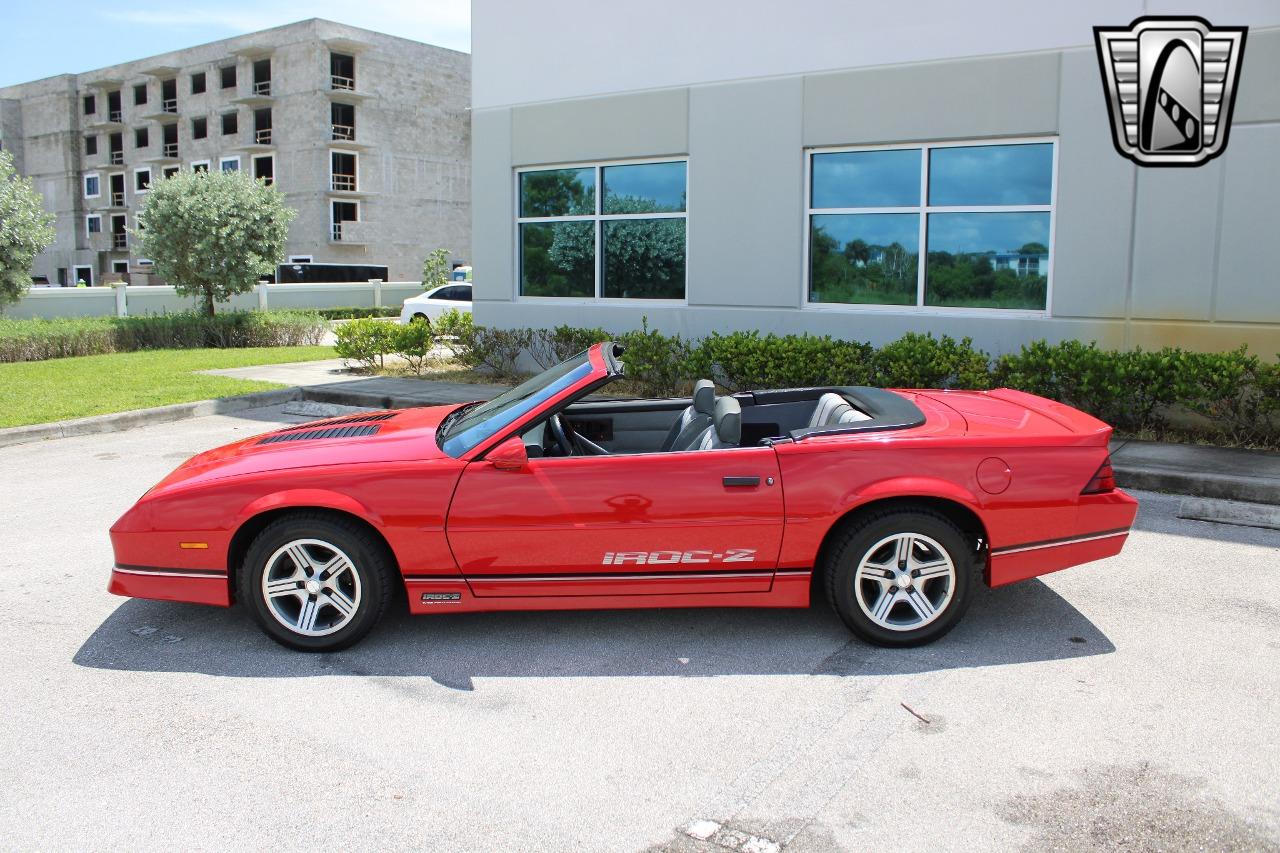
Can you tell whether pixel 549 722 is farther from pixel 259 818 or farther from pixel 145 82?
pixel 145 82

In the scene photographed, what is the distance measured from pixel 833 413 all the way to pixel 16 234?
749 inches

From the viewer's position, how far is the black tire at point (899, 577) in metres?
4.80

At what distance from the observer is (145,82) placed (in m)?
62.1

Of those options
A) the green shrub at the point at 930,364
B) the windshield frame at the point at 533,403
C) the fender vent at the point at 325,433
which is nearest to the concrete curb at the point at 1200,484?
the green shrub at the point at 930,364

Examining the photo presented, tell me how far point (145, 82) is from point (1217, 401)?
2598 inches

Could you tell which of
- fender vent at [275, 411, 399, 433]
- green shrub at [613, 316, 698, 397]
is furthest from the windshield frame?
green shrub at [613, 316, 698, 397]

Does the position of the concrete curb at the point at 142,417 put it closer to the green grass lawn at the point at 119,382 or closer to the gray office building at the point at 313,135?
the green grass lawn at the point at 119,382

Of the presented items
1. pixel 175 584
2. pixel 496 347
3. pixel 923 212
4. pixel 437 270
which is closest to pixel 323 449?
pixel 175 584

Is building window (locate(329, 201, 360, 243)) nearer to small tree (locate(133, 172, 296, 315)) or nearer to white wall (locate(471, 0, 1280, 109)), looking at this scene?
small tree (locate(133, 172, 296, 315))

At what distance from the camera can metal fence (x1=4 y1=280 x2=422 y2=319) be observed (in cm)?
2638

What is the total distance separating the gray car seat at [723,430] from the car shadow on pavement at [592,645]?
944mm

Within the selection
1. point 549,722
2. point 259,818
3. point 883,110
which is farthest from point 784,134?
point 259,818

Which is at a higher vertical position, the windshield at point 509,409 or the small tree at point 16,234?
the small tree at point 16,234

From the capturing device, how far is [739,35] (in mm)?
12727
